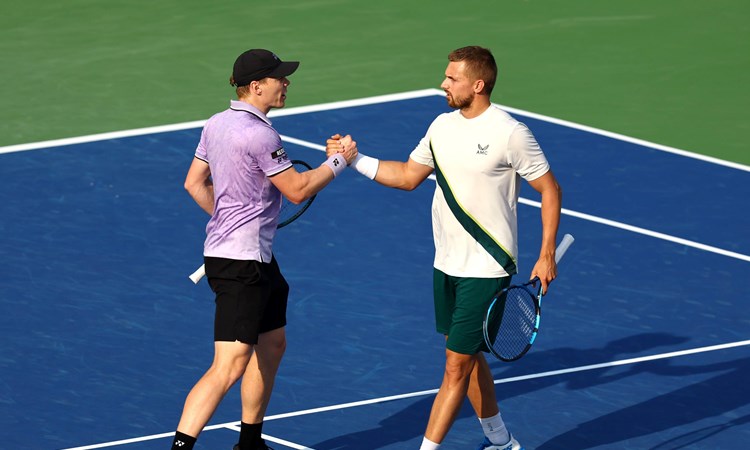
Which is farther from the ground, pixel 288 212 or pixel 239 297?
pixel 239 297

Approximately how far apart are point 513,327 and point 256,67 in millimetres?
2068

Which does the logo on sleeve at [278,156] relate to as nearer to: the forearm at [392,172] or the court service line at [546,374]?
the forearm at [392,172]

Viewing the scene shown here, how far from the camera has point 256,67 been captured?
893 centimetres

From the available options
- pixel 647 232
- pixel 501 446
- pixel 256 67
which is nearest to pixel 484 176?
pixel 256 67

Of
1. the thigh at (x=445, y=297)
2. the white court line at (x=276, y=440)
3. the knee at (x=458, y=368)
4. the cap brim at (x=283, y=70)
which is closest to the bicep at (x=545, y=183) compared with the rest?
the thigh at (x=445, y=297)

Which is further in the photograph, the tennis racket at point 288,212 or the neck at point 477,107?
the tennis racket at point 288,212

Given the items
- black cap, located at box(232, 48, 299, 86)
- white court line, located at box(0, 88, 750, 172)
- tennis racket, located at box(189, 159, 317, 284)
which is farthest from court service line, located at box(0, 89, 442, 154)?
black cap, located at box(232, 48, 299, 86)

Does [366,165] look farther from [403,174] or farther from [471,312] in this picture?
[471,312]

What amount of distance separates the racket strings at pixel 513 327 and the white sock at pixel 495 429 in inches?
16.7

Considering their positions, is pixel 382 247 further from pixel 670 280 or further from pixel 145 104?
pixel 145 104

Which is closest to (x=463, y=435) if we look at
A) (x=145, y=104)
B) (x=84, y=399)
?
(x=84, y=399)

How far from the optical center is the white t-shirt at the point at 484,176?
351 inches

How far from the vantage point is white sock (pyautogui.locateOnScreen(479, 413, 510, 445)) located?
9.35 meters

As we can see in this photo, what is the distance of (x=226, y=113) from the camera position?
906 centimetres
